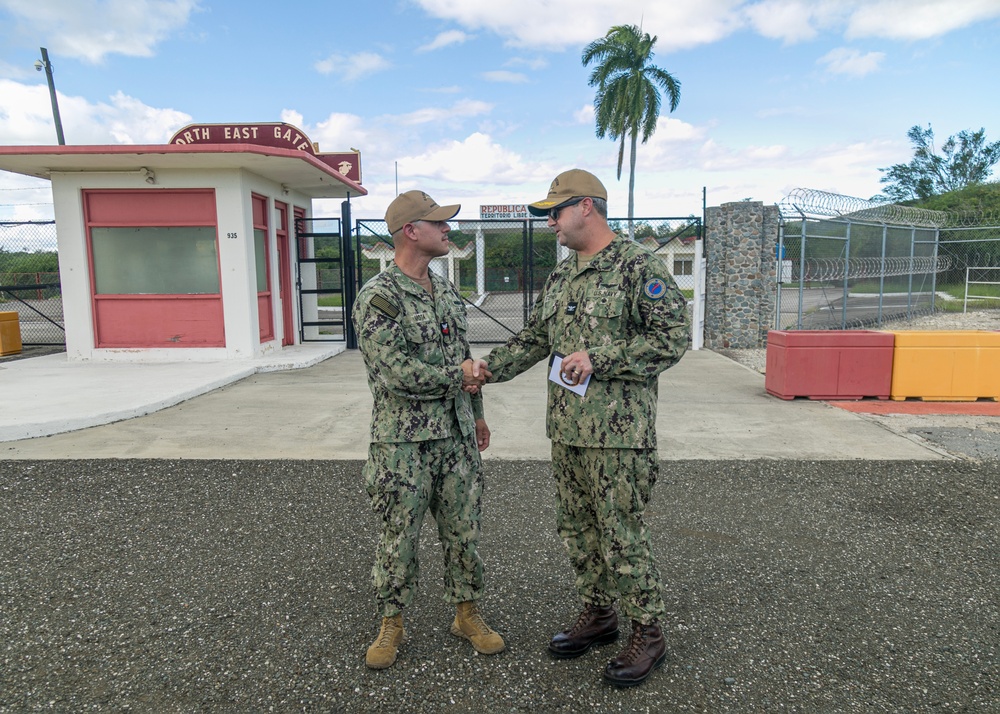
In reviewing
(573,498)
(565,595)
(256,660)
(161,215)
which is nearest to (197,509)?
(256,660)

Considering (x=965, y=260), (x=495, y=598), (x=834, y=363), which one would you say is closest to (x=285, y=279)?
(x=834, y=363)

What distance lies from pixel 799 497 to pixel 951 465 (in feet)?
5.28

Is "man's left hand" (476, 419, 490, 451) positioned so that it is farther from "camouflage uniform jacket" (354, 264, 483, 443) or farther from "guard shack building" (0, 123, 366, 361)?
"guard shack building" (0, 123, 366, 361)

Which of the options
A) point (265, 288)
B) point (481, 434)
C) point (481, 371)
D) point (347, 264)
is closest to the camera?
point (481, 371)

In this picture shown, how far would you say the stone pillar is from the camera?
40.2 feet

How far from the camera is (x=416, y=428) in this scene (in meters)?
2.69

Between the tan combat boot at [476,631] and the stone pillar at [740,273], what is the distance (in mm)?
10791

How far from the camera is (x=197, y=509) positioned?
14.7 ft

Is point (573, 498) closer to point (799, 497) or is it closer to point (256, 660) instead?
point (256, 660)

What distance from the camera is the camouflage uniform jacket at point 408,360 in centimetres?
262

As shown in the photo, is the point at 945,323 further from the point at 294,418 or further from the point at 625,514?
the point at 625,514

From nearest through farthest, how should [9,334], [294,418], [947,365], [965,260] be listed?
1. [294,418]
2. [947,365]
3. [9,334]
4. [965,260]

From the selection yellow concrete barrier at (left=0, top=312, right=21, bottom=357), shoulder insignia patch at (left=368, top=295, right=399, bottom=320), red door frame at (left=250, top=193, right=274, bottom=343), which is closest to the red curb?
shoulder insignia patch at (left=368, top=295, right=399, bottom=320)

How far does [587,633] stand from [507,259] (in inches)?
526
